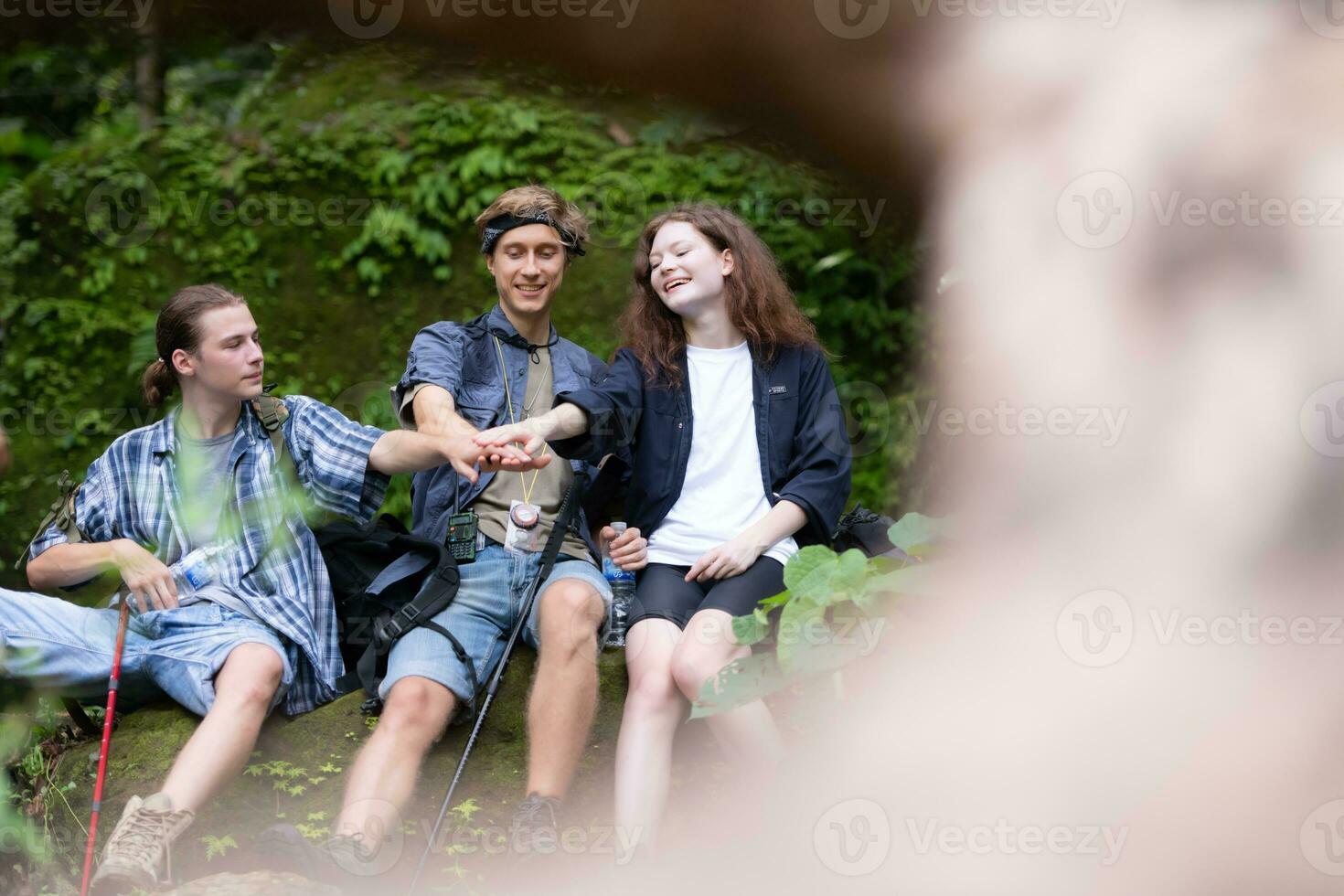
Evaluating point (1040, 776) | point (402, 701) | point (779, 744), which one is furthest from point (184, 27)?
point (1040, 776)

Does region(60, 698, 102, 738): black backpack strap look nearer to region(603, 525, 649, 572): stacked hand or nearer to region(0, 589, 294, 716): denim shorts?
region(0, 589, 294, 716): denim shorts

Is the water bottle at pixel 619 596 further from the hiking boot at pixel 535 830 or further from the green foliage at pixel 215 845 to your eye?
the green foliage at pixel 215 845

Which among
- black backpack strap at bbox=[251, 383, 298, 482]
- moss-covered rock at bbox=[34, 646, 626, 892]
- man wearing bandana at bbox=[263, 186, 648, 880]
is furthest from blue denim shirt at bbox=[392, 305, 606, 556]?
moss-covered rock at bbox=[34, 646, 626, 892]

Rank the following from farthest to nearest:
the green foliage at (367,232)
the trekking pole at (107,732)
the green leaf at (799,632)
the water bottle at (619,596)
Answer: the green foliage at (367,232) → the water bottle at (619,596) → the green leaf at (799,632) → the trekking pole at (107,732)

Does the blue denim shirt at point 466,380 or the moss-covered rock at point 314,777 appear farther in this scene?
the blue denim shirt at point 466,380

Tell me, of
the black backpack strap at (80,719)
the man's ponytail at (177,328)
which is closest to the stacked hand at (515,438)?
the man's ponytail at (177,328)

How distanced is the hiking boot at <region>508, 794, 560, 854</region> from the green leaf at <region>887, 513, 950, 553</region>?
1042 millimetres

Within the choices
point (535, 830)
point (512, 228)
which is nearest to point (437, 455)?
point (512, 228)

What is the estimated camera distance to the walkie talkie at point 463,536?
11.1 ft

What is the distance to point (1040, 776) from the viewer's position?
268 cm

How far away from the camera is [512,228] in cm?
366

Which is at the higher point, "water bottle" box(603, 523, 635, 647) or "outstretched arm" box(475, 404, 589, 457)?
"outstretched arm" box(475, 404, 589, 457)

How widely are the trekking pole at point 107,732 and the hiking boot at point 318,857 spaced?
0.36 meters

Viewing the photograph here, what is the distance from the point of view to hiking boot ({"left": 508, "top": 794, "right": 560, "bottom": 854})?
2.96 metres
